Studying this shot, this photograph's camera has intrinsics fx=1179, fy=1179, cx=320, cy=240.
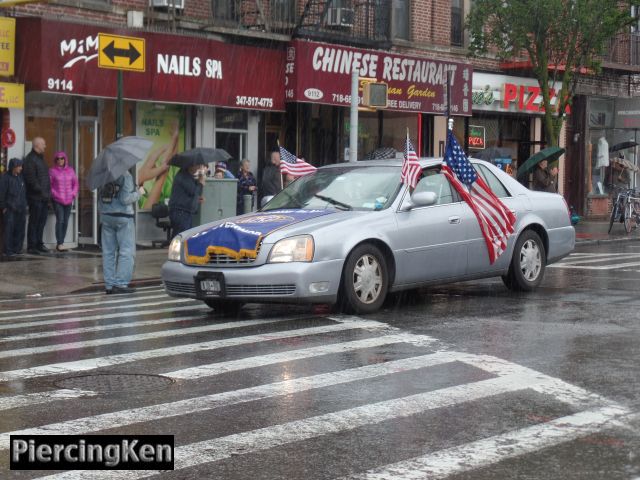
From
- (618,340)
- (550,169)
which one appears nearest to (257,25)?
(550,169)

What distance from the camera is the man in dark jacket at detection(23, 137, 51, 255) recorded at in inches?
766

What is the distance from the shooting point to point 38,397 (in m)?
7.64

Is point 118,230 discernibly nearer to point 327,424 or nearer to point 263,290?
point 263,290

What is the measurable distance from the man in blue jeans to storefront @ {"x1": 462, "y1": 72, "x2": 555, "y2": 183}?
14780 mm

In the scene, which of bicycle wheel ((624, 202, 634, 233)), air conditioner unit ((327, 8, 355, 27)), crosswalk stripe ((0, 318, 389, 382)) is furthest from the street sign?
bicycle wheel ((624, 202, 634, 233))

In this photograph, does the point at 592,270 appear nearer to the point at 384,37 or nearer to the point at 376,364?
the point at 376,364

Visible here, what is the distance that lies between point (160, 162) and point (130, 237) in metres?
7.98

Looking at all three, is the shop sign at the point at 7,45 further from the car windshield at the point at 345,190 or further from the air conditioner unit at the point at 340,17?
the air conditioner unit at the point at 340,17

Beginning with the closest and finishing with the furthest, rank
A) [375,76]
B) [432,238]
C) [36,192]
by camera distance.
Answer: [432,238]
[36,192]
[375,76]

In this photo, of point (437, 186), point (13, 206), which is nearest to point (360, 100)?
point (13, 206)

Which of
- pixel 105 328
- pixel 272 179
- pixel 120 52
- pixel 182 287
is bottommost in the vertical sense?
pixel 105 328

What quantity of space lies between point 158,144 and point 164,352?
13432mm

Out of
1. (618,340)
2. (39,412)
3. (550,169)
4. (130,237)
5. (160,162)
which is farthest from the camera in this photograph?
(550,169)

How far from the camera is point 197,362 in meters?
8.96
